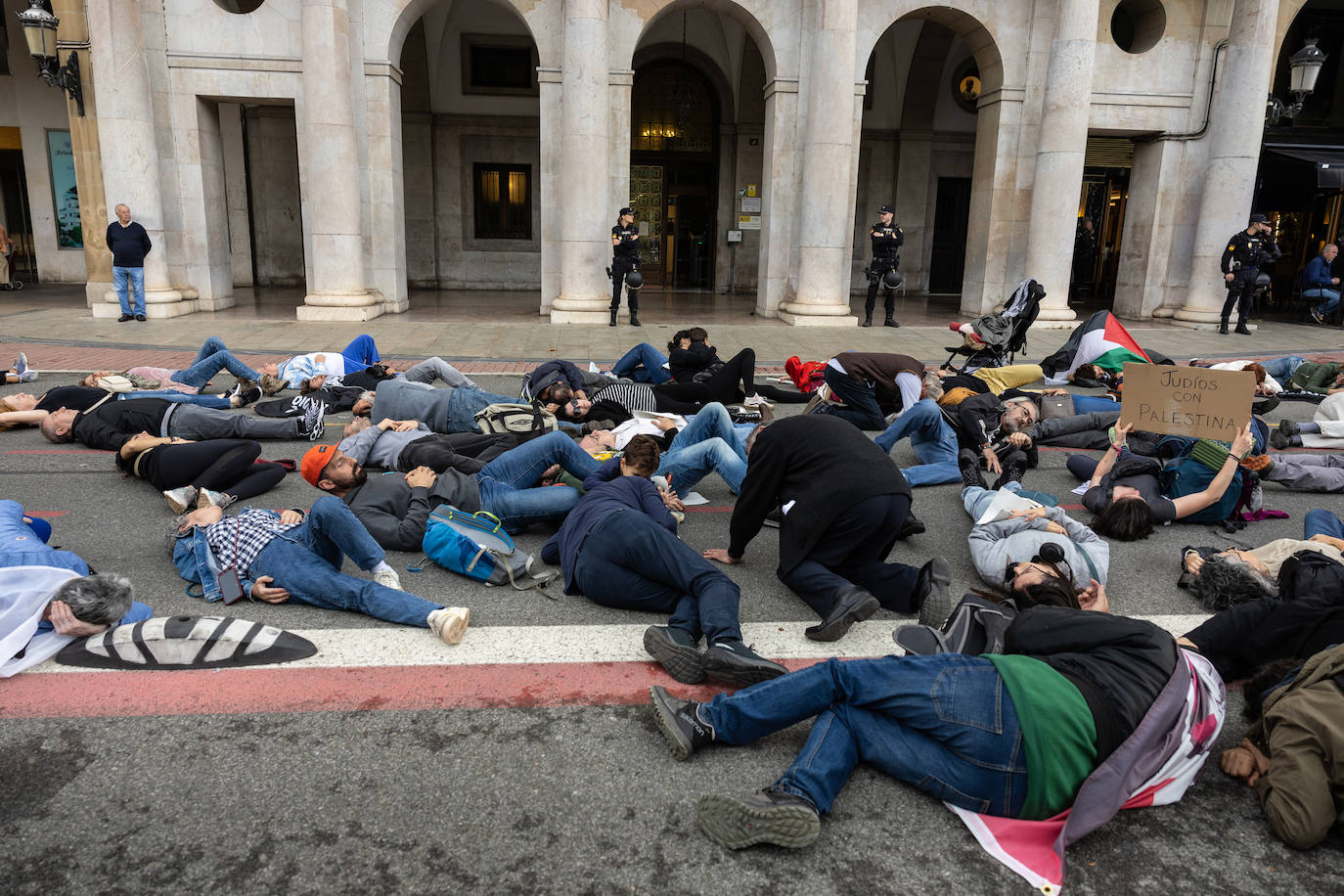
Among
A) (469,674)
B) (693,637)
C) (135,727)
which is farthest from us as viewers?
(693,637)

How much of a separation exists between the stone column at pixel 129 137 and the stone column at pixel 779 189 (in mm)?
10334

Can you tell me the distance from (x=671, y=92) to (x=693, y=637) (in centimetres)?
1968

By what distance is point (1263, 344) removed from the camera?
14.7 m

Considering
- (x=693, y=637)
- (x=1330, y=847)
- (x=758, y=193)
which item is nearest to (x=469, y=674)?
(x=693, y=637)

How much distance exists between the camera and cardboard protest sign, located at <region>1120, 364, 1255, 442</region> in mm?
5395

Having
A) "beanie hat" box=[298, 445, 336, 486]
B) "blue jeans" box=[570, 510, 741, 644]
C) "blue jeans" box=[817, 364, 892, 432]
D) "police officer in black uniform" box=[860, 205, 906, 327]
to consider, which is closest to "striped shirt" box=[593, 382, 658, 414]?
"blue jeans" box=[817, 364, 892, 432]

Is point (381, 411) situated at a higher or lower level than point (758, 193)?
lower

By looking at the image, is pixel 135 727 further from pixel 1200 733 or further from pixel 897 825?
pixel 1200 733

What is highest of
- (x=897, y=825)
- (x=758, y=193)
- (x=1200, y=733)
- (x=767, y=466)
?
(x=758, y=193)

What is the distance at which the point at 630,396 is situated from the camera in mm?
8273

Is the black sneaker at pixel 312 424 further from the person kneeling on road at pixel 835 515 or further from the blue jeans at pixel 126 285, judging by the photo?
the blue jeans at pixel 126 285

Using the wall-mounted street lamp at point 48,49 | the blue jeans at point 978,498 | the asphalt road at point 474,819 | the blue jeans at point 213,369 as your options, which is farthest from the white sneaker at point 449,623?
the wall-mounted street lamp at point 48,49

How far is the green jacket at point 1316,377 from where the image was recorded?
1032 centimetres

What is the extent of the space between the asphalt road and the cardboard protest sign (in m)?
2.31
